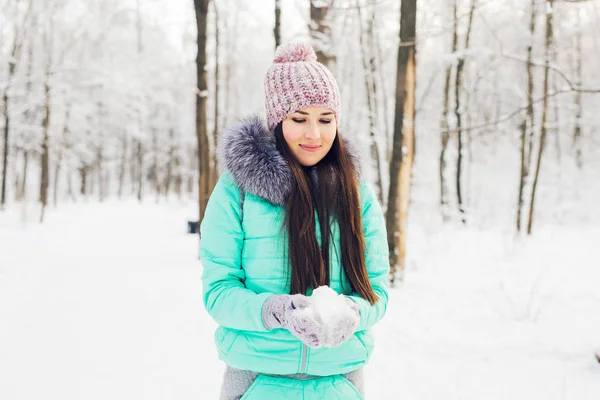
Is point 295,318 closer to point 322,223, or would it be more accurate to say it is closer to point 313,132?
point 322,223

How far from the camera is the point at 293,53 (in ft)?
5.93

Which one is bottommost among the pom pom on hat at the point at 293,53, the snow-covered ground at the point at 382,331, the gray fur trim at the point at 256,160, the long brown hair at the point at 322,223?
the snow-covered ground at the point at 382,331

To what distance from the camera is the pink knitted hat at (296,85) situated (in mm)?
1670

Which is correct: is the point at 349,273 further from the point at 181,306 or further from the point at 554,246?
the point at 554,246

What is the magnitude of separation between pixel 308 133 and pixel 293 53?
40 centimetres

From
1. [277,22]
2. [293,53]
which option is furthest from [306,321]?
[277,22]

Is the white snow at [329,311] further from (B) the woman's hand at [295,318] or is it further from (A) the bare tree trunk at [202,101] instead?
(A) the bare tree trunk at [202,101]

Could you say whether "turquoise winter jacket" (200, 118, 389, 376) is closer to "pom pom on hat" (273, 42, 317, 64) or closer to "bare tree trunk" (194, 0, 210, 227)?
"pom pom on hat" (273, 42, 317, 64)

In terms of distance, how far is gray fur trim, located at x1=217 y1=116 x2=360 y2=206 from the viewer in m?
1.54

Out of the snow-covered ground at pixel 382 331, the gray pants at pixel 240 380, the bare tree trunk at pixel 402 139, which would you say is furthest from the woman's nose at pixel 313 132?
the bare tree trunk at pixel 402 139

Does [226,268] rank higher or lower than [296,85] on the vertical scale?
lower

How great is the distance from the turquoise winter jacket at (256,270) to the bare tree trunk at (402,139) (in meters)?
4.41

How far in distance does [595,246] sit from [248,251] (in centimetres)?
1087

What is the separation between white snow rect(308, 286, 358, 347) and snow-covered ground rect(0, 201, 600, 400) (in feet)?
7.00
